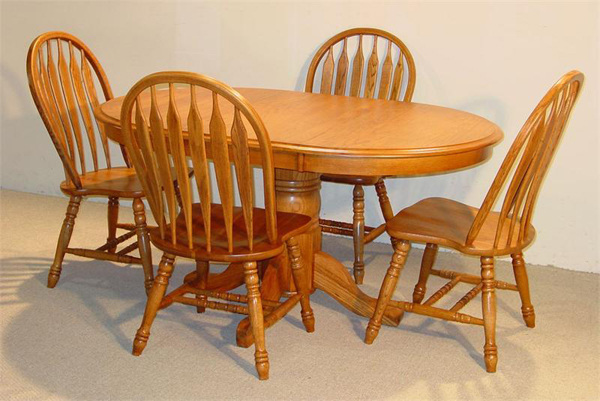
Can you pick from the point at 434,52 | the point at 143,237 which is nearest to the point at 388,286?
the point at 143,237

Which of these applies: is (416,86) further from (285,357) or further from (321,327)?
(285,357)

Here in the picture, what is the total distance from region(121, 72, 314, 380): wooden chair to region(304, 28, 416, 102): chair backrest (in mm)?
877

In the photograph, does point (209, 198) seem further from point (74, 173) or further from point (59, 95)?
point (59, 95)

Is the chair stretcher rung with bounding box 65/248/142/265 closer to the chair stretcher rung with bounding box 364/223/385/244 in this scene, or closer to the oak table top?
the oak table top

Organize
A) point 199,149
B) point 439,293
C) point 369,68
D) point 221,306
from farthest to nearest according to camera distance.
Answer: point 369,68 → point 439,293 → point 221,306 → point 199,149

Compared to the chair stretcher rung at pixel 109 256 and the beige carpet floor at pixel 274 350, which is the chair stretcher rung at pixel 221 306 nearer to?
the beige carpet floor at pixel 274 350

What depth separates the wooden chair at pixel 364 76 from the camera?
3049mm

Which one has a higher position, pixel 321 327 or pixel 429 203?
pixel 429 203

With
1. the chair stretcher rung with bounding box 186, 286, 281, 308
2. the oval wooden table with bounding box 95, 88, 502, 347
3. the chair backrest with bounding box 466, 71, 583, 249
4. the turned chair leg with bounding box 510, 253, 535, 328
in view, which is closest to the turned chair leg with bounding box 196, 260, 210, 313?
the oval wooden table with bounding box 95, 88, 502, 347

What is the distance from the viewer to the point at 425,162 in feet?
6.79

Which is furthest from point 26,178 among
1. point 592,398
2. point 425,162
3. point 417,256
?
point 592,398

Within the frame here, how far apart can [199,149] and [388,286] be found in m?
0.77

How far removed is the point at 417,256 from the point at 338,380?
4.03 feet

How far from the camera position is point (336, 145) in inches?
81.0
